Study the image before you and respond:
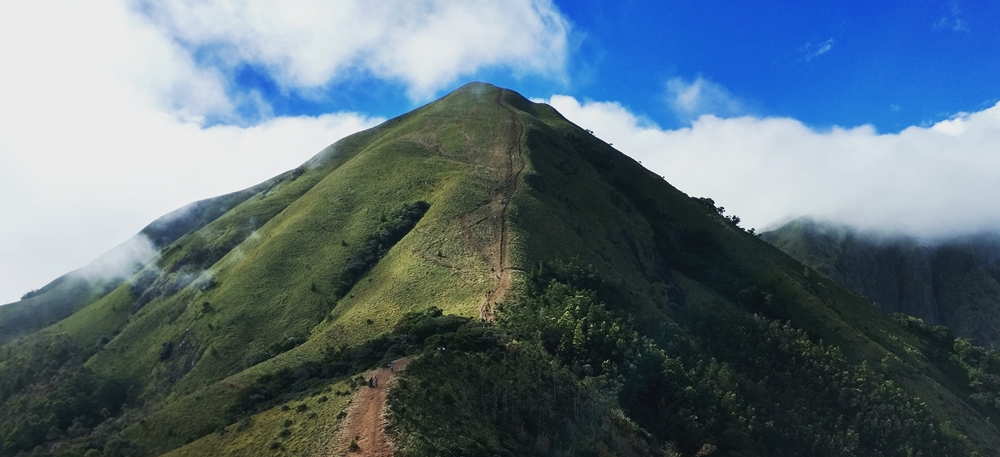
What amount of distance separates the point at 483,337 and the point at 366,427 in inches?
779

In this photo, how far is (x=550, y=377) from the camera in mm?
51656

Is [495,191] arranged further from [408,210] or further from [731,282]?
Result: [731,282]

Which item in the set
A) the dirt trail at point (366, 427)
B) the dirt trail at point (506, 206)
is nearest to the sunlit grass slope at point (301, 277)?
the dirt trail at point (506, 206)

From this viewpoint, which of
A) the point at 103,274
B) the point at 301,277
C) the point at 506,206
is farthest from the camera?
the point at 103,274

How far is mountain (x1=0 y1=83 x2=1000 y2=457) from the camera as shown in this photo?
4562 centimetres

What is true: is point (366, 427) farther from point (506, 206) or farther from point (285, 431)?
point (506, 206)

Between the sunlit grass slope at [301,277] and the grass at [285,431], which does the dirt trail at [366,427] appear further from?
the sunlit grass slope at [301,277]

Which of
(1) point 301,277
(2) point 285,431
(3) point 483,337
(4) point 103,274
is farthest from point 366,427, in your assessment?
(4) point 103,274

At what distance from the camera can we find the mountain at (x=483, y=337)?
4562cm

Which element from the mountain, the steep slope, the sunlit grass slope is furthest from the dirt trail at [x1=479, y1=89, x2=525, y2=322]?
the steep slope

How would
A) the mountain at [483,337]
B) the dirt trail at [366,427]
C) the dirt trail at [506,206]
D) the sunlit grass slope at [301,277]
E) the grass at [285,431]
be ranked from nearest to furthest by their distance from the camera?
the dirt trail at [366,427], the grass at [285,431], the mountain at [483,337], the dirt trail at [506,206], the sunlit grass slope at [301,277]

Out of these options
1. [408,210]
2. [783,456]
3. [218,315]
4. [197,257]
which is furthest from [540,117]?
[783,456]

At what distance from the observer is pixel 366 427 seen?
114ft

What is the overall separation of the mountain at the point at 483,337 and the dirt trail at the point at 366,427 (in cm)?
18
